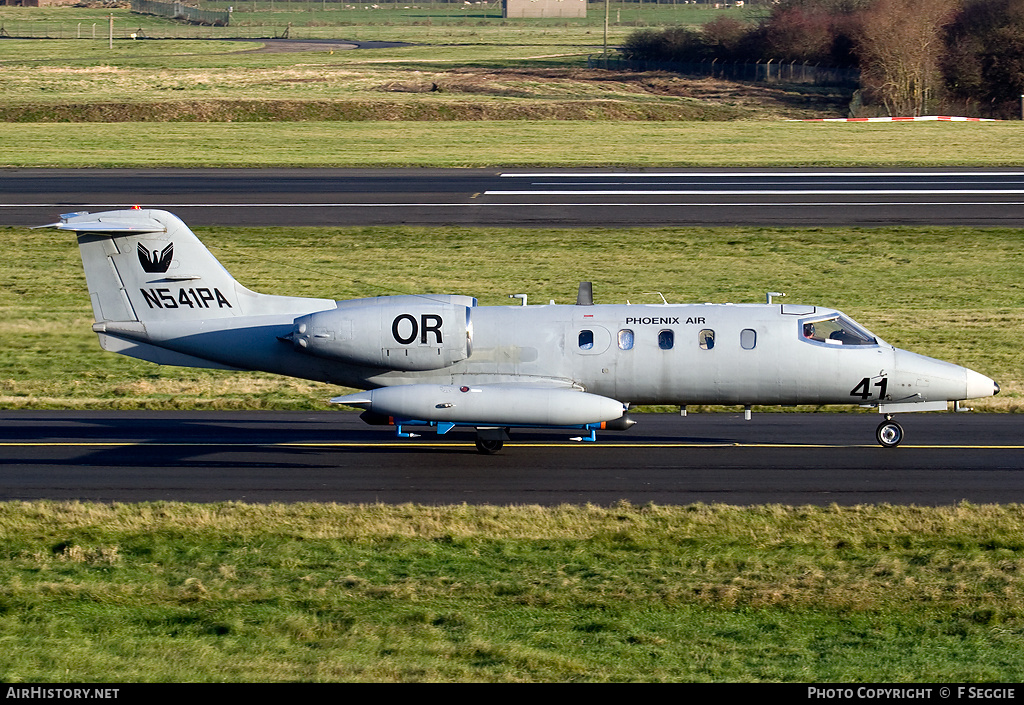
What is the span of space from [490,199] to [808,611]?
124ft

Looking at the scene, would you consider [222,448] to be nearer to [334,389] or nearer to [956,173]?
[334,389]

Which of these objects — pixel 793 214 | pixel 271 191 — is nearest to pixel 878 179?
pixel 793 214

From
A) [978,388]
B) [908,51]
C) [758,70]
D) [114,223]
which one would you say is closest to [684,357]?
[978,388]

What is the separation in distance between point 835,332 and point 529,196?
102ft

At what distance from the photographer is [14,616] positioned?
14336 millimetres

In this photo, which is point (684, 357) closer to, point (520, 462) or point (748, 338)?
point (748, 338)

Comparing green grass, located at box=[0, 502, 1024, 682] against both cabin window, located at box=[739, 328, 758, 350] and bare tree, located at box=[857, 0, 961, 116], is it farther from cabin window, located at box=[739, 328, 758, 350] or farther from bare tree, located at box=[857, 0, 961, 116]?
bare tree, located at box=[857, 0, 961, 116]

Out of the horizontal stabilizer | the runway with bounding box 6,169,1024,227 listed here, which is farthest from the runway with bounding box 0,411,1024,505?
the runway with bounding box 6,169,1024,227

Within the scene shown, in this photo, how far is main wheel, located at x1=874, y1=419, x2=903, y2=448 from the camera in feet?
73.3

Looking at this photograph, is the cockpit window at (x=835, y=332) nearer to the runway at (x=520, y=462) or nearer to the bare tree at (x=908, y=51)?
the runway at (x=520, y=462)

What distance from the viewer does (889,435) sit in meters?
22.4

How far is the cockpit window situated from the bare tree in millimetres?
65810

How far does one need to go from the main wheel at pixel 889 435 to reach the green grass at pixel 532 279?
15.2 feet

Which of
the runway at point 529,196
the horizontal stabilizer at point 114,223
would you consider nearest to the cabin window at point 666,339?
the horizontal stabilizer at point 114,223
